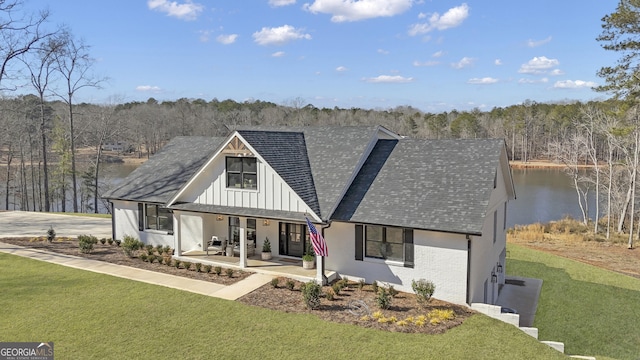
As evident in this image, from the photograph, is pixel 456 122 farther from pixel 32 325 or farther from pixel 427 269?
pixel 32 325

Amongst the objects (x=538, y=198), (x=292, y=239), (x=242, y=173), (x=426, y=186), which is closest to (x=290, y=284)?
(x=292, y=239)

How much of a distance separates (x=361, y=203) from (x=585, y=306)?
9614 millimetres

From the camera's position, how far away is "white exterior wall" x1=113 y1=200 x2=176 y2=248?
61.1ft

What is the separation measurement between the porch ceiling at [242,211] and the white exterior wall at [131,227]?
115 inches

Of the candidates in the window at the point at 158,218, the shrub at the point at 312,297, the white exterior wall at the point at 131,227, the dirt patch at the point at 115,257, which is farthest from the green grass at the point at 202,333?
the window at the point at 158,218

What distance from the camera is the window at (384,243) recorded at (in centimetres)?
1339

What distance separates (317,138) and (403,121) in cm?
7758

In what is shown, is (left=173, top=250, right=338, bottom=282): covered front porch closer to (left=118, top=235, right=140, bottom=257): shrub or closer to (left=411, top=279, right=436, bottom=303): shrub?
(left=118, top=235, right=140, bottom=257): shrub

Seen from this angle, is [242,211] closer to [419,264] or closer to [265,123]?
[419,264]

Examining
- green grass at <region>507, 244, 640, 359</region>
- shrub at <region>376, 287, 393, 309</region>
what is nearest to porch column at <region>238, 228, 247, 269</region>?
shrub at <region>376, 287, 393, 309</region>

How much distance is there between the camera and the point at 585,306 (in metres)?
16.1

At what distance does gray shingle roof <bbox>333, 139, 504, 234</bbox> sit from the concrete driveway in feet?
46.6

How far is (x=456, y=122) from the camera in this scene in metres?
85.8

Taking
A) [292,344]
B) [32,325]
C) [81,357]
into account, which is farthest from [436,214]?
[32,325]
